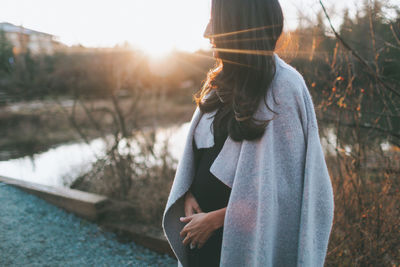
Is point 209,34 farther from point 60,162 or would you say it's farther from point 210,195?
point 60,162

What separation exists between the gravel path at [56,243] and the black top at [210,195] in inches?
59.8

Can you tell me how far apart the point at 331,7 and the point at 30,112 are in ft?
38.3

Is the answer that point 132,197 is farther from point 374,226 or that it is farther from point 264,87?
point 264,87

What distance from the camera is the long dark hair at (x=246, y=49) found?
48.6 inches

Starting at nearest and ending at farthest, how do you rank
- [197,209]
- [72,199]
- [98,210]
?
1. [197,209]
2. [98,210]
3. [72,199]

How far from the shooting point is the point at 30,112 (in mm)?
11320

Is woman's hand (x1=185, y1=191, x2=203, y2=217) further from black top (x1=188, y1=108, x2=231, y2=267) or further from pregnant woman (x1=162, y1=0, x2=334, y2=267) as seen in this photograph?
pregnant woman (x1=162, y1=0, x2=334, y2=267)

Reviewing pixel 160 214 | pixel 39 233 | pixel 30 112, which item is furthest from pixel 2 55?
pixel 30 112

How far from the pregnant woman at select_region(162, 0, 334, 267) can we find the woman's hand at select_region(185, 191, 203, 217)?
132 mm

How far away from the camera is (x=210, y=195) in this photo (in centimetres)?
147

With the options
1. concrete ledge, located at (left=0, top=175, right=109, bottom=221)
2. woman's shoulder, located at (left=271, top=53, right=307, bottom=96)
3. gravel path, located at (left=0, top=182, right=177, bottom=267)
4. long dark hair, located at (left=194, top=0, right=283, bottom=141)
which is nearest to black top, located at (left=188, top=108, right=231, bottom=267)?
long dark hair, located at (left=194, top=0, right=283, bottom=141)

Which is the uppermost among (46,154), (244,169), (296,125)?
(296,125)

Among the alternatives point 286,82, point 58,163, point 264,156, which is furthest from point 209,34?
point 58,163

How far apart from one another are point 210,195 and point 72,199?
277cm
